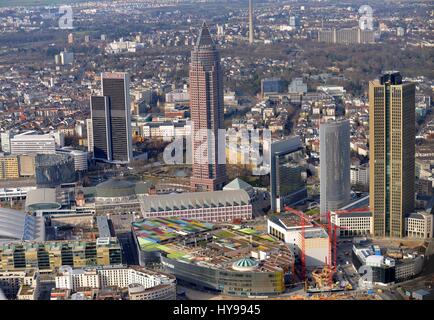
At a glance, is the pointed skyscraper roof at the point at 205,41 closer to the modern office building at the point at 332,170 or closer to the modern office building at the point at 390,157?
the modern office building at the point at 332,170

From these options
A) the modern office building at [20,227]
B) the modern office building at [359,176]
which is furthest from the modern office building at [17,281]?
the modern office building at [359,176]

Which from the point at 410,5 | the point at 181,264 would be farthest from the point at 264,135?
the point at 410,5

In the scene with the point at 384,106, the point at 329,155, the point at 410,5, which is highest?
the point at 410,5

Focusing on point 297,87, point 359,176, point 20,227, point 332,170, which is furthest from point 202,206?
point 297,87

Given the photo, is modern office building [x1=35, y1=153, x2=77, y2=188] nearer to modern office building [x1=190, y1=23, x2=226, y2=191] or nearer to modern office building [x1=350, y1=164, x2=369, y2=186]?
modern office building [x1=190, y1=23, x2=226, y2=191]

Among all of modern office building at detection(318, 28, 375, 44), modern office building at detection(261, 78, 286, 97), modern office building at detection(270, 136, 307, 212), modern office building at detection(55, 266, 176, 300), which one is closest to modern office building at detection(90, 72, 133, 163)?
modern office building at detection(270, 136, 307, 212)
